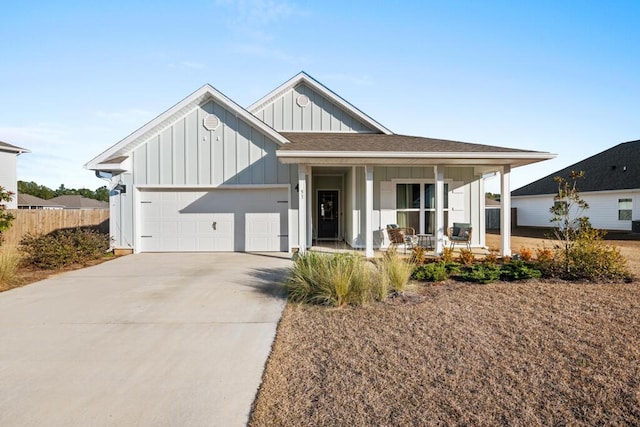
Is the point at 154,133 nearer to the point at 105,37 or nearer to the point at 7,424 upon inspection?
the point at 105,37

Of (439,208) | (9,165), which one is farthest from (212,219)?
(9,165)

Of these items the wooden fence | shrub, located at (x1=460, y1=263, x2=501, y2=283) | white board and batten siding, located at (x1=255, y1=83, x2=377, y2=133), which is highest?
white board and batten siding, located at (x1=255, y1=83, x2=377, y2=133)

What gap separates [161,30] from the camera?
10.2 metres

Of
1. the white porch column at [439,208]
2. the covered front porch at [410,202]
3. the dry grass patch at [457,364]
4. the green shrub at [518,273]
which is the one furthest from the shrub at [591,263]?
the covered front porch at [410,202]

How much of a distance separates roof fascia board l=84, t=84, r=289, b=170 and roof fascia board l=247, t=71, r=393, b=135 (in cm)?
223

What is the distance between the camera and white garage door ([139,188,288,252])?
1162 cm

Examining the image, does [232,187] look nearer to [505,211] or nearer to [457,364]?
[505,211]

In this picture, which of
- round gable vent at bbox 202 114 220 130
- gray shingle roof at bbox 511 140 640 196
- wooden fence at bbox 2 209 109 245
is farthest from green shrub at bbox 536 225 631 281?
wooden fence at bbox 2 209 109 245

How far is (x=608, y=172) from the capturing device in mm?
21781

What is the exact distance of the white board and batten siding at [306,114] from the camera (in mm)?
13688

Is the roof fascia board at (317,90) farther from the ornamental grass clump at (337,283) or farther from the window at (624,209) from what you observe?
the window at (624,209)

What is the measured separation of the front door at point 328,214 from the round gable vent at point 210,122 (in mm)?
5196

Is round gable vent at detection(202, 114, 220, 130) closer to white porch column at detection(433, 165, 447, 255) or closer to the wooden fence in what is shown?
white porch column at detection(433, 165, 447, 255)

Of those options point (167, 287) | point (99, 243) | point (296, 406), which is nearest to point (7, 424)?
point (296, 406)
